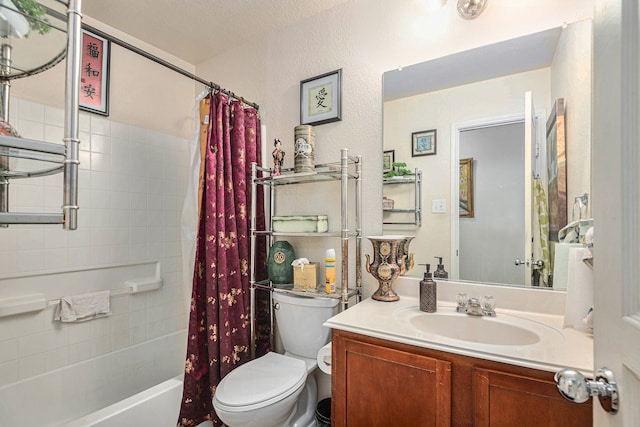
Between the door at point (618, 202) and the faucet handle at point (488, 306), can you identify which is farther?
the faucet handle at point (488, 306)

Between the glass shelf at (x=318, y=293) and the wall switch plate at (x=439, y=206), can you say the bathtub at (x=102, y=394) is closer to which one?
the glass shelf at (x=318, y=293)

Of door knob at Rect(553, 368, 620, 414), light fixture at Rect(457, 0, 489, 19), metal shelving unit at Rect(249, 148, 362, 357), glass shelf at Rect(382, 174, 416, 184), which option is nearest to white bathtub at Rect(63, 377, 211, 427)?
metal shelving unit at Rect(249, 148, 362, 357)

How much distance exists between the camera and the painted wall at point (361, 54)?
52.6 inches

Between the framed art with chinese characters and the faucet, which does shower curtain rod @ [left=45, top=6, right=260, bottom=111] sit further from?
the faucet

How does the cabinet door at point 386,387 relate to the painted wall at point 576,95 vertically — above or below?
below

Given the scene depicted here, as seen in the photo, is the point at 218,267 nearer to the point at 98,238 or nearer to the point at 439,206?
the point at 98,238

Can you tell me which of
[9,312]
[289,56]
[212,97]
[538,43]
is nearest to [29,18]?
[212,97]

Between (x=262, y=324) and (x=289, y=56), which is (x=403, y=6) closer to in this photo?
(x=289, y=56)

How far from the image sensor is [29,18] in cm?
82

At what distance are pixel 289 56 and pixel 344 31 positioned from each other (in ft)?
1.34

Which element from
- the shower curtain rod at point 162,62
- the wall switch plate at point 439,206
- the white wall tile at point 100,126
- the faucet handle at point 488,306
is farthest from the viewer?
the white wall tile at point 100,126

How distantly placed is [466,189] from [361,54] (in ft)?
3.09

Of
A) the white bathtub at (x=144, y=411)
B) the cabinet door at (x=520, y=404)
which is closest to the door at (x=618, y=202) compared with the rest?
the cabinet door at (x=520, y=404)

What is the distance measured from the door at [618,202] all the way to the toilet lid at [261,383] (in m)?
1.08
